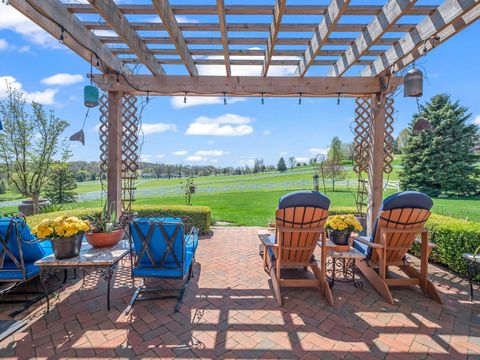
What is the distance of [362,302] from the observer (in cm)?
271

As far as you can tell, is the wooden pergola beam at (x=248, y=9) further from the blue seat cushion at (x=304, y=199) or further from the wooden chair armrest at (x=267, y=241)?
the wooden chair armrest at (x=267, y=241)

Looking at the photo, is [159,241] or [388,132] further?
[388,132]

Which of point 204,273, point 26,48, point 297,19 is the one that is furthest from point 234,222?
point 26,48

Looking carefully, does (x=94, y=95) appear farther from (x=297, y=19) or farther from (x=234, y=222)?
(x=234, y=222)

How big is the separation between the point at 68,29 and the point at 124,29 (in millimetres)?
589

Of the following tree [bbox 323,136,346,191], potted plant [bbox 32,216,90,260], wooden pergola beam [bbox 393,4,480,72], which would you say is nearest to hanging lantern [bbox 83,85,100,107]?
potted plant [bbox 32,216,90,260]

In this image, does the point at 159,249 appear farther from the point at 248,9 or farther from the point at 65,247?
the point at 248,9

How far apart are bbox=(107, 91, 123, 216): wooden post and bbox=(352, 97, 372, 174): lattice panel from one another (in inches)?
171

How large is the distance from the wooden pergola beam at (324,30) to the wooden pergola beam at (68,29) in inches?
113

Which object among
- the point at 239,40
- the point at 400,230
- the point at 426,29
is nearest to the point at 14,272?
the point at 239,40

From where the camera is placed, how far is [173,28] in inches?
114

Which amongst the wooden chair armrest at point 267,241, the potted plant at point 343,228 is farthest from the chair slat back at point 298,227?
the potted plant at point 343,228

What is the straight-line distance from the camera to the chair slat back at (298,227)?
271 cm

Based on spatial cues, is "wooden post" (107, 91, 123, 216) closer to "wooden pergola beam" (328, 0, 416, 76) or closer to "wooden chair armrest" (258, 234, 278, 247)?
"wooden chair armrest" (258, 234, 278, 247)
